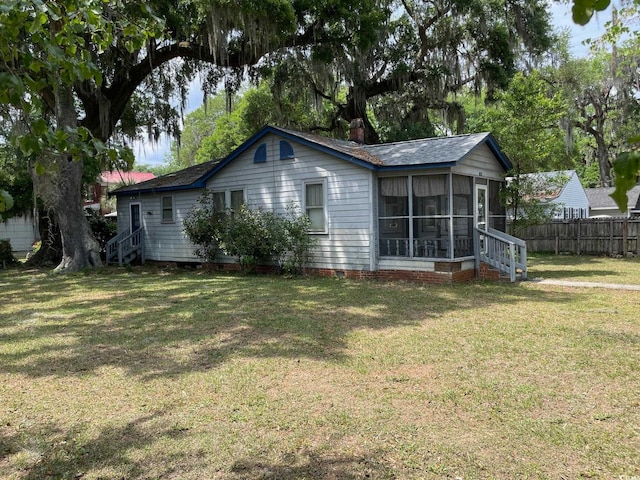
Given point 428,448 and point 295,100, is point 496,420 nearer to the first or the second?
point 428,448

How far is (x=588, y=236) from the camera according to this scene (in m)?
19.3

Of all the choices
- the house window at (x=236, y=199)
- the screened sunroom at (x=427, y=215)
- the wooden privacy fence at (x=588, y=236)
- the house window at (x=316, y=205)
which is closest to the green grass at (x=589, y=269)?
the wooden privacy fence at (x=588, y=236)

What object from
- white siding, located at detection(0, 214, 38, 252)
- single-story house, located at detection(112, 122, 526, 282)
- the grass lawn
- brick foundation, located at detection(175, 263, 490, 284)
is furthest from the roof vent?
white siding, located at detection(0, 214, 38, 252)

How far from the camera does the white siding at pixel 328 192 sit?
483 inches

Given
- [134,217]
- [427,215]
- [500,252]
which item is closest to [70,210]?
[134,217]

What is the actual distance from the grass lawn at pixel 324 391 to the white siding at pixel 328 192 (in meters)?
3.86

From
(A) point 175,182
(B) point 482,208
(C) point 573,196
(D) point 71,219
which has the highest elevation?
(A) point 175,182

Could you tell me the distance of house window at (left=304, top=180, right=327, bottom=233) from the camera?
13.0 meters

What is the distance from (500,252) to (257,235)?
632cm

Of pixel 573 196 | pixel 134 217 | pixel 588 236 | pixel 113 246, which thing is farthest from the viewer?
pixel 573 196

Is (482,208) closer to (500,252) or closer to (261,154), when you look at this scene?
(500,252)

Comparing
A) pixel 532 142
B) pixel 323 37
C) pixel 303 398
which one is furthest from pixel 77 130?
pixel 323 37

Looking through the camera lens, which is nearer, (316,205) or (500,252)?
(500,252)

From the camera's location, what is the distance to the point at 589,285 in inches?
421
